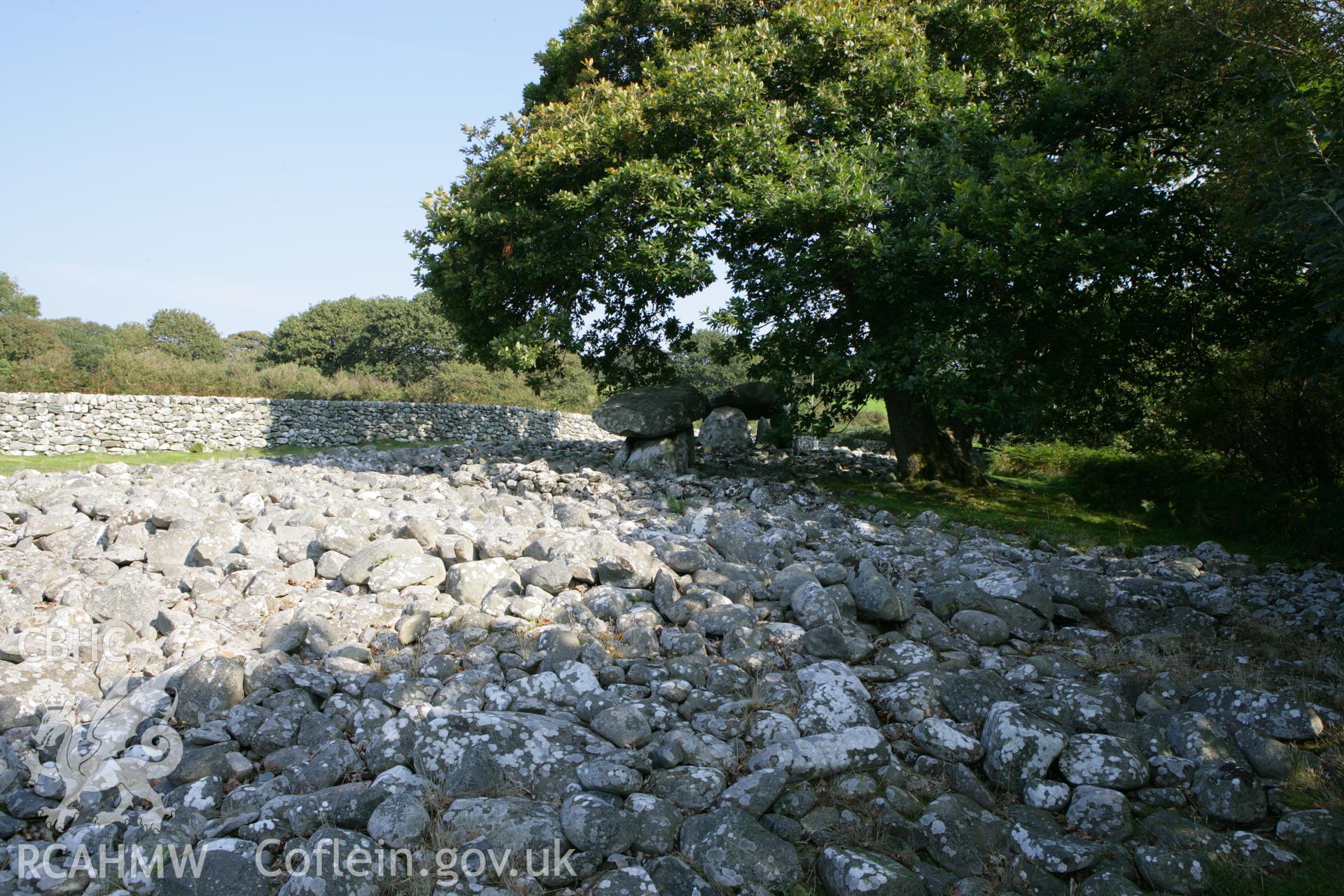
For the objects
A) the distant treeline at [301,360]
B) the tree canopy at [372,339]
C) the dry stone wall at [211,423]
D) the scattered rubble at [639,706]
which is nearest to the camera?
the scattered rubble at [639,706]

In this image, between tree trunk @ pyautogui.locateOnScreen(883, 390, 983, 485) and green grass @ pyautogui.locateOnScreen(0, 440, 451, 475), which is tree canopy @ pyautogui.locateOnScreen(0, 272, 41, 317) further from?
tree trunk @ pyautogui.locateOnScreen(883, 390, 983, 485)

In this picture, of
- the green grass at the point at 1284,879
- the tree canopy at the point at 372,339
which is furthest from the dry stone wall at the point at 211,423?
the green grass at the point at 1284,879

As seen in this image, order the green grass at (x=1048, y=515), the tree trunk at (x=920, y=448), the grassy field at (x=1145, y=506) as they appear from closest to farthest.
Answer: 1. the grassy field at (x=1145, y=506)
2. the green grass at (x=1048, y=515)
3. the tree trunk at (x=920, y=448)

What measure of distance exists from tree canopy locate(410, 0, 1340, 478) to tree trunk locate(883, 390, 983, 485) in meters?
0.05

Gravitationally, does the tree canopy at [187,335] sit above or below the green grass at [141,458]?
above

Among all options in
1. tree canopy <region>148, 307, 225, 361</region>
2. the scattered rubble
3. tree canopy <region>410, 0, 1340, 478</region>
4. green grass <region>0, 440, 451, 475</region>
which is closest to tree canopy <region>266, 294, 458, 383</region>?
tree canopy <region>148, 307, 225, 361</region>

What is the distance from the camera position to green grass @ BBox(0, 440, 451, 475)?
641 inches

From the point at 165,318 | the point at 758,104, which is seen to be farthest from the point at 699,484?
the point at 165,318

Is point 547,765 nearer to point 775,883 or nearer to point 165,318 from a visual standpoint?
point 775,883

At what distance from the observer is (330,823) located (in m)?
3.93

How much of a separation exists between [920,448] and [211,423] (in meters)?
18.9

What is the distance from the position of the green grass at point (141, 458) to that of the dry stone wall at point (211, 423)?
59 cm

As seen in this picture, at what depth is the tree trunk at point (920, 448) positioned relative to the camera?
14.0 metres

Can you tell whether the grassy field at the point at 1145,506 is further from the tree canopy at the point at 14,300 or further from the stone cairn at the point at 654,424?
the tree canopy at the point at 14,300
